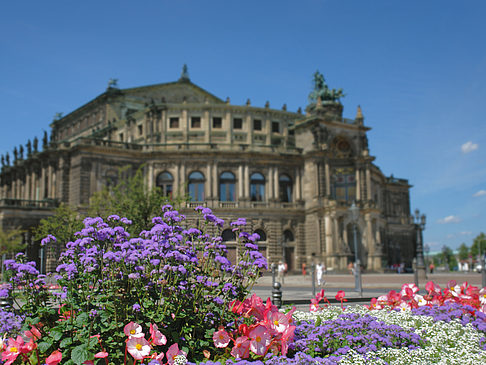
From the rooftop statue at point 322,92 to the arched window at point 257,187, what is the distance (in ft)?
47.8

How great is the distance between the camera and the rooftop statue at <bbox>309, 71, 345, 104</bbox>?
67.4 meters

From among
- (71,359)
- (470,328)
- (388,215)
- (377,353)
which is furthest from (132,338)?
(388,215)

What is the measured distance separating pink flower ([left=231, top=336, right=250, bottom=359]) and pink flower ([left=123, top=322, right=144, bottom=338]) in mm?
1506

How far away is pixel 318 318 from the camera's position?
10250mm

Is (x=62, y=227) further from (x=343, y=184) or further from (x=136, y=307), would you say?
(x=343, y=184)

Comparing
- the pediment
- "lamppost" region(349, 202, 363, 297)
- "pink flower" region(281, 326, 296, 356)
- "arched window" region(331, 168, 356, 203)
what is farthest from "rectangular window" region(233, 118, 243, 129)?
"pink flower" region(281, 326, 296, 356)

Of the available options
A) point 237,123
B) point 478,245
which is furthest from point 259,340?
point 478,245

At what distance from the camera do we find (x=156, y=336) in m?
7.66

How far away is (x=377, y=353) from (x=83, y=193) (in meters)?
49.3

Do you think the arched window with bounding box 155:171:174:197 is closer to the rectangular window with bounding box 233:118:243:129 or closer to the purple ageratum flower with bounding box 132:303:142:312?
the rectangular window with bounding box 233:118:243:129

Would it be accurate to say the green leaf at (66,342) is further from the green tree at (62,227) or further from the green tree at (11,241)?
the green tree at (11,241)

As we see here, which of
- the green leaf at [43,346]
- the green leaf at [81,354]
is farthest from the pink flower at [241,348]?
the green leaf at [43,346]

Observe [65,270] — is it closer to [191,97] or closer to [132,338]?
[132,338]

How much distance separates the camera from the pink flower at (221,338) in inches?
324
